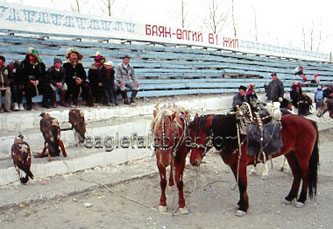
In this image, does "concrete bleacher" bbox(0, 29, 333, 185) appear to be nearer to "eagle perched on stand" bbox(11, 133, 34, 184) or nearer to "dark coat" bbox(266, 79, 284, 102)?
"eagle perched on stand" bbox(11, 133, 34, 184)

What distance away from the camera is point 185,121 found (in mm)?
4980

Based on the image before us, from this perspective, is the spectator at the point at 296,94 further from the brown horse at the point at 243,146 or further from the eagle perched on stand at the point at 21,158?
the eagle perched on stand at the point at 21,158

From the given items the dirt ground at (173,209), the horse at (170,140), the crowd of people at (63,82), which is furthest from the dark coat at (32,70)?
the horse at (170,140)

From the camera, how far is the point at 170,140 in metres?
4.43

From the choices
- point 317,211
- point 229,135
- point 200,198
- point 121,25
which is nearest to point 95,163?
point 200,198

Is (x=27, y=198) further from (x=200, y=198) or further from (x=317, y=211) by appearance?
(x=317, y=211)

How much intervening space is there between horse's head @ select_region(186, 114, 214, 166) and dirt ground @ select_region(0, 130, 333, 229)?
475 millimetres

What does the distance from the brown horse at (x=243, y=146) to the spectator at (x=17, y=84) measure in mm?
4643

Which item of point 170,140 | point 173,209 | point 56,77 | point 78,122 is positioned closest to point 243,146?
point 170,140

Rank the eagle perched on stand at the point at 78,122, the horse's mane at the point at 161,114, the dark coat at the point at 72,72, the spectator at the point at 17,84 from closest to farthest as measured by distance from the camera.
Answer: the horse's mane at the point at 161,114 < the eagle perched on stand at the point at 78,122 < the spectator at the point at 17,84 < the dark coat at the point at 72,72

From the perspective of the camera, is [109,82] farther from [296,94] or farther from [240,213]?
[296,94]

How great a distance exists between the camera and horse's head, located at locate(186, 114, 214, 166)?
4.73 m

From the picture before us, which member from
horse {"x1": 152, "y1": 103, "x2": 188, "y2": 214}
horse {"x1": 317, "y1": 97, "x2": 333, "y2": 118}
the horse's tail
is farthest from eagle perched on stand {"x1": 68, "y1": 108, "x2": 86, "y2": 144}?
horse {"x1": 317, "y1": 97, "x2": 333, "y2": 118}

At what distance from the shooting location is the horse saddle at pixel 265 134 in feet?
16.0
